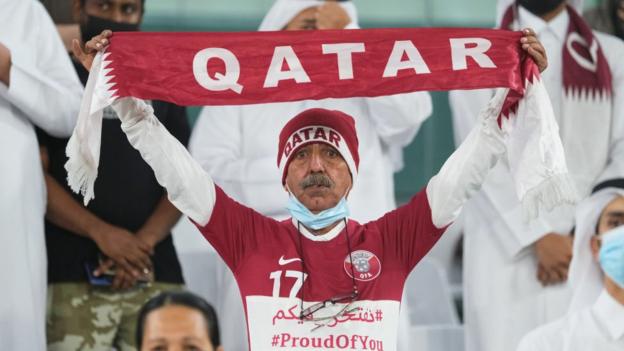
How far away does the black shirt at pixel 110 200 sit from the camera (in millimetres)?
5250

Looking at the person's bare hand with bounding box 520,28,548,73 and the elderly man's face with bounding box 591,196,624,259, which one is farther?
the elderly man's face with bounding box 591,196,624,259

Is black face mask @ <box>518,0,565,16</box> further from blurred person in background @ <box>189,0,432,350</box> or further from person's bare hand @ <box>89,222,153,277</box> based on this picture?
person's bare hand @ <box>89,222,153,277</box>

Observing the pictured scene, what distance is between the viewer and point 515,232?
5652mm

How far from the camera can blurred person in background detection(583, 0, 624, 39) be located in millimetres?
6188

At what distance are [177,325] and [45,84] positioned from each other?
1.20m

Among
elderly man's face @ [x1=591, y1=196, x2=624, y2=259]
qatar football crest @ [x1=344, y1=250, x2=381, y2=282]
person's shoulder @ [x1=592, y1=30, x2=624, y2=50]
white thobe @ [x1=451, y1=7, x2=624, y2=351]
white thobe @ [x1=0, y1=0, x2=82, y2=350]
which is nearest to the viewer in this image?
qatar football crest @ [x1=344, y1=250, x2=381, y2=282]

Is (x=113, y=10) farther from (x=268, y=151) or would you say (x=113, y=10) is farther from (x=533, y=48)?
(x=533, y=48)

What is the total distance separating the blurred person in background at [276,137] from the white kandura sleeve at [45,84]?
27.5 inches

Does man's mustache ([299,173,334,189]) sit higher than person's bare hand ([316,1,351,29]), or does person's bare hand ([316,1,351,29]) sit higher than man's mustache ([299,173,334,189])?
person's bare hand ([316,1,351,29])

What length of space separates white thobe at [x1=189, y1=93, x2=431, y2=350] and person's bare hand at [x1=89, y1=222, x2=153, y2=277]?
1.59ft

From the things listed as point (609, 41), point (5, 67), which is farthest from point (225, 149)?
point (609, 41)

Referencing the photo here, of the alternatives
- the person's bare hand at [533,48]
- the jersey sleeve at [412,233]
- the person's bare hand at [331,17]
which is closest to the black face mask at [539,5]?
the person's bare hand at [331,17]

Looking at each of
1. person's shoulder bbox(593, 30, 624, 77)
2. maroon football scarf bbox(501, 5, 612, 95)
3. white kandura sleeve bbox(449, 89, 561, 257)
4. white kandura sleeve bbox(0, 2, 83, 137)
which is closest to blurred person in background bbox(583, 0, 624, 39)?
person's shoulder bbox(593, 30, 624, 77)

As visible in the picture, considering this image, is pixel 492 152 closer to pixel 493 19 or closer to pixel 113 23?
pixel 113 23
